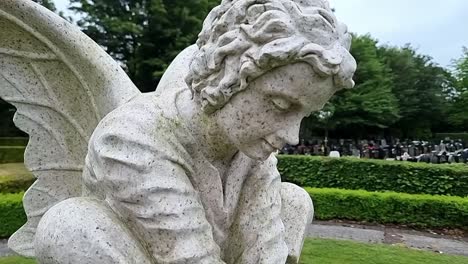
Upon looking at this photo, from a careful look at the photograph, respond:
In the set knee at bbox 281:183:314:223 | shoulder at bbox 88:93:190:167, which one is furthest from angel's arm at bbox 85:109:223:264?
knee at bbox 281:183:314:223

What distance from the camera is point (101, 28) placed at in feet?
86.0

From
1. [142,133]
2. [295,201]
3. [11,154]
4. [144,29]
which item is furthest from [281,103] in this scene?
[144,29]

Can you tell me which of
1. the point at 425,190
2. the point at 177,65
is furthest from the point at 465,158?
the point at 177,65

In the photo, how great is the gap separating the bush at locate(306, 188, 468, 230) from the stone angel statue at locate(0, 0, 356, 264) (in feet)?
26.0

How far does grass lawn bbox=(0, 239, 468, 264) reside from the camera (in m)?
6.72

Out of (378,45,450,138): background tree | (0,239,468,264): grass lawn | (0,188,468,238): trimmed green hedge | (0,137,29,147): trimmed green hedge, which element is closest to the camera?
(0,239,468,264): grass lawn

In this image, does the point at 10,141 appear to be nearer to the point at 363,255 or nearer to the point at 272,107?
the point at 363,255

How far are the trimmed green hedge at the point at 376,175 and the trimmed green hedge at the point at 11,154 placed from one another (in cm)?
1134

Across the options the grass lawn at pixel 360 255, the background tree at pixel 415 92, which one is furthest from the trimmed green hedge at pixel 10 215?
the background tree at pixel 415 92

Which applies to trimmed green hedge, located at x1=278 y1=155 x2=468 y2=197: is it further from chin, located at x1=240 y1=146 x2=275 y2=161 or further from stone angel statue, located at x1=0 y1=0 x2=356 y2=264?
chin, located at x1=240 y1=146 x2=275 y2=161

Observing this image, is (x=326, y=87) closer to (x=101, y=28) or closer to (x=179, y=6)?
(x=179, y=6)

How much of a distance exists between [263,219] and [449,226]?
9.00m

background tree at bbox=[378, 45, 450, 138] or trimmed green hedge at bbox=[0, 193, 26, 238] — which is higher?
background tree at bbox=[378, 45, 450, 138]

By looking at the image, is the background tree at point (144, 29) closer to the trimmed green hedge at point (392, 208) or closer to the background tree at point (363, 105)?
the background tree at point (363, 105)
